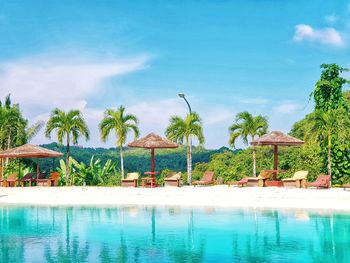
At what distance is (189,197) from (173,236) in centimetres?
893

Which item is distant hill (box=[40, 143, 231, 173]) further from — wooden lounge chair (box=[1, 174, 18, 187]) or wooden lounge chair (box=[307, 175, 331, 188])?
wooden lounge chair (box=[307, 175, 331, 188])

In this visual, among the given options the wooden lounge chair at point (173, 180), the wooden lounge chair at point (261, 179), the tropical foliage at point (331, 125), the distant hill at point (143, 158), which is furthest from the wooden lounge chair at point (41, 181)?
the distant hill at point (143, 158)

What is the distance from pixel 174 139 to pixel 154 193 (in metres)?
5.14

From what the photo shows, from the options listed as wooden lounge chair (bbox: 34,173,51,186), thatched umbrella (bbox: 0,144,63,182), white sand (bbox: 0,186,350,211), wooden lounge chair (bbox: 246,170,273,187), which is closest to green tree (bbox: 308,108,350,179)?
wooden lounge chair (bbox: 246,170,273,187)

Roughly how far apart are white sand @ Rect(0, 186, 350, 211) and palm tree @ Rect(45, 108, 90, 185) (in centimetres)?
392

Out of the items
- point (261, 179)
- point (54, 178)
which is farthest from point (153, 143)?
point (54, 178)

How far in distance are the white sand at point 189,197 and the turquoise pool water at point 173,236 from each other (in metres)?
1.85

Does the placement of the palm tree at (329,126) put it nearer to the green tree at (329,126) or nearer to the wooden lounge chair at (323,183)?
the green tree at (329,126)

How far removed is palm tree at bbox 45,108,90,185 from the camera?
29312 millimetres

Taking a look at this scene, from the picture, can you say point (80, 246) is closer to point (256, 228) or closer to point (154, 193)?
point (256, 228)

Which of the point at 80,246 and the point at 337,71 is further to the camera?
the point at 337,71

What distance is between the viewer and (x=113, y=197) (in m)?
23.9

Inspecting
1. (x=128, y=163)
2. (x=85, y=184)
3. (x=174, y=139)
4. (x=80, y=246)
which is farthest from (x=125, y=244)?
(x=128, y=163)

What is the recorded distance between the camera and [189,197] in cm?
2289
